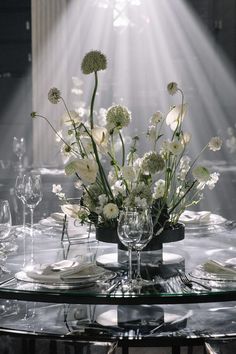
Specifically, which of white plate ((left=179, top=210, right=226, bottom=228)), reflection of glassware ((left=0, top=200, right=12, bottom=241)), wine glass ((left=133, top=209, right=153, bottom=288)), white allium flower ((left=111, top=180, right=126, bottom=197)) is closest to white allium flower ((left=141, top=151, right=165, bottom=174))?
white allium flower ((left=111, top=180, right=126, bottom=197))

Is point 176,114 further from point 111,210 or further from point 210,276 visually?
Answer: point 210,276

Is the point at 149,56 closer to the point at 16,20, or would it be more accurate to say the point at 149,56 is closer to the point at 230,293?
the point at 16,20

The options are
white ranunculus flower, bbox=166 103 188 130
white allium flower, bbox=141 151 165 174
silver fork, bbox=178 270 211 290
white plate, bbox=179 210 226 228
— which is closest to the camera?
silver fork, bbox=178 270 211 290

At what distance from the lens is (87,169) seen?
223 cm

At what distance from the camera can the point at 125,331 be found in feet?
6.59

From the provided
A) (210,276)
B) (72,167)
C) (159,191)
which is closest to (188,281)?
(210,276)

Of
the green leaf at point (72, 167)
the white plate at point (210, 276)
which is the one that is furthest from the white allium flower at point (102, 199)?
the white plate at point (210, 276)

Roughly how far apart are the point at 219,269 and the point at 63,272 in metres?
0.43

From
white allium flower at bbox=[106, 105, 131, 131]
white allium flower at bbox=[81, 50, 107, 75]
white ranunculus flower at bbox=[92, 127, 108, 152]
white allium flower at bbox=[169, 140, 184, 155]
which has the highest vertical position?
white allium flower at bbox=[81, 50, 107, 75]

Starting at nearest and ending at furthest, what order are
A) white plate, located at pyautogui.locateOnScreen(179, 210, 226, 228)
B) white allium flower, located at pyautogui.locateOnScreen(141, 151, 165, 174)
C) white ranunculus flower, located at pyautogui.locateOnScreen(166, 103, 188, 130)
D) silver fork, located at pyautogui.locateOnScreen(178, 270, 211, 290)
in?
silver fork, located at pyautogui.locateOnScreen(178, 270, 211, 290)
white allium flower, located at pyautogui.locateOnScreen(141, 151, 165, 174)
white ranunculus flower, located at pyautogui.locateOnScreen(166, 103, 188, 130)
white plate, located at pyautogui.locateOnScreen(179, 210, 226, 228)

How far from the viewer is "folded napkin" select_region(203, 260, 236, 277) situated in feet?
6.63

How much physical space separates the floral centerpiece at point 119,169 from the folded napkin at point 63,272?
23 cm

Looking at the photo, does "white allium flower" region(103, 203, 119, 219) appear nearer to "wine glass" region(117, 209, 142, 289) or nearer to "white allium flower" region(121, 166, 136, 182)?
"white allium flower" region(121, 166, 136, 182)

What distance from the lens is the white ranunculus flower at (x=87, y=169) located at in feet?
7.29
